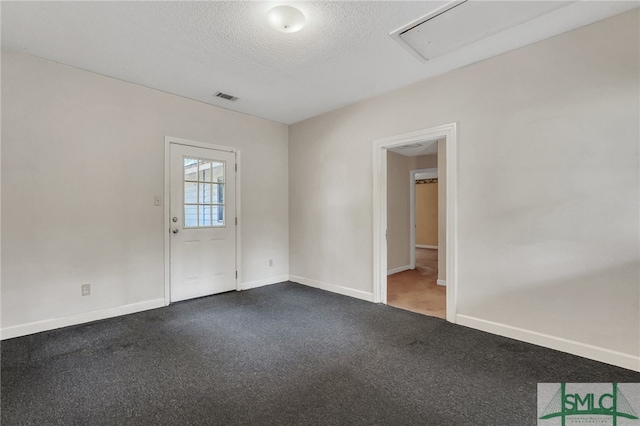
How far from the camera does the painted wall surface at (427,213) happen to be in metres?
9.60

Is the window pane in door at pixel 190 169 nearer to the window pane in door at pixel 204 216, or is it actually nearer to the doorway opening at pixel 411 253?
the window pane in door at pixel 204 216

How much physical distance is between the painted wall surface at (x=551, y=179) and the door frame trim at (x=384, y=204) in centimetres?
7

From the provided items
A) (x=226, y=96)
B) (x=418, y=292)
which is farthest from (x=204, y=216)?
(x=418, y=292)

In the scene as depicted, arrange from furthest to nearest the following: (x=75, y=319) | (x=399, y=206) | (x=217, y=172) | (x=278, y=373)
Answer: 1. (x=399, y=206)
2. (x=217, y=172)
3. (x=75, y=319)
4. (x=278, y=373)

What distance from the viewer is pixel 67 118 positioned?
291 centimetres

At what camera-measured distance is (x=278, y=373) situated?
6.81 ft

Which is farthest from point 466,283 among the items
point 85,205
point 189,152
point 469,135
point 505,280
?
point 85,205

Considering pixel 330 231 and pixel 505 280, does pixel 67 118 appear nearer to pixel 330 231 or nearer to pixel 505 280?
pixel 330 231

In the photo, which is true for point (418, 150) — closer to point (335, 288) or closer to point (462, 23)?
point (335, 288)

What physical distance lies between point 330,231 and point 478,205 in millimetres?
2001

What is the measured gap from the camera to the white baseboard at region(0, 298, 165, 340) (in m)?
2.63

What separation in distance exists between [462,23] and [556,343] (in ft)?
8.84

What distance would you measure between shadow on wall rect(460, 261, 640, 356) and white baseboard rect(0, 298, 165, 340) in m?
3.74

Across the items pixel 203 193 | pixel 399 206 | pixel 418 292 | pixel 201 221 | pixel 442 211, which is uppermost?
pixel 203 193
